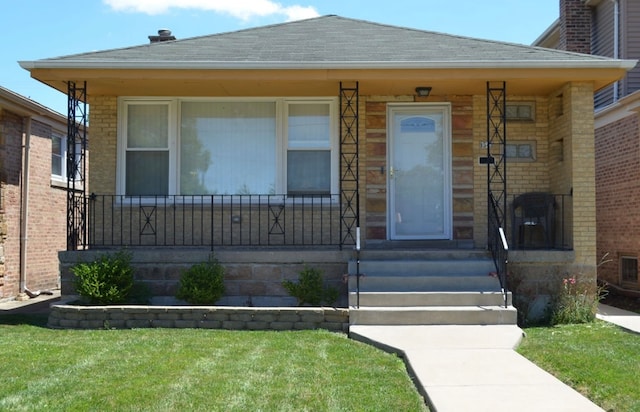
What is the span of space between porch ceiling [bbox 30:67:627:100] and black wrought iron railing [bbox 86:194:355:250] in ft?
5.49

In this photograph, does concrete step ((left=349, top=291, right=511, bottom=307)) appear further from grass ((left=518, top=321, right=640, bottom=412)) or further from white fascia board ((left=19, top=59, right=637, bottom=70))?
white fascia board ((left=19, top=59, right=637, bottom=70))

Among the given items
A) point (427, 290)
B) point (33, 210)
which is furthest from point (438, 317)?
point (33, 210)

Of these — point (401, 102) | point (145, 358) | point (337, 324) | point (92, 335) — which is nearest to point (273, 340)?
point (337, 324)

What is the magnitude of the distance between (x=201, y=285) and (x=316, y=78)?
315cm

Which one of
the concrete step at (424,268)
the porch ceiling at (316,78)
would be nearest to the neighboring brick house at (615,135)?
the porch ceiling at (316,78)

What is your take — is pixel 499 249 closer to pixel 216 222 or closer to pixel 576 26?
pixel 216 222

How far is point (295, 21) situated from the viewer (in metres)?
10.8

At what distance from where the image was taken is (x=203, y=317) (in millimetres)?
7324

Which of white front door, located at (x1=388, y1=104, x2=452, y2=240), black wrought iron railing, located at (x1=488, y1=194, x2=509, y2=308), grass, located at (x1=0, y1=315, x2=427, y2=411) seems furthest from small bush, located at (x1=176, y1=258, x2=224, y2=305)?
black wrought iron railing, located at (x1=488, y1=194, x2=509, y2=308)

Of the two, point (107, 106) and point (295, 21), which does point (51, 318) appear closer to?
point (107, 106)

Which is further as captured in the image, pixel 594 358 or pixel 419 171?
pixel 419 171

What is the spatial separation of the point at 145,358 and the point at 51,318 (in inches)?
105

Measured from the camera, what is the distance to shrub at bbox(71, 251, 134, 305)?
7.65 meters

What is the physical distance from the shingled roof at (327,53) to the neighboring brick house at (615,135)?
92.4 inches
